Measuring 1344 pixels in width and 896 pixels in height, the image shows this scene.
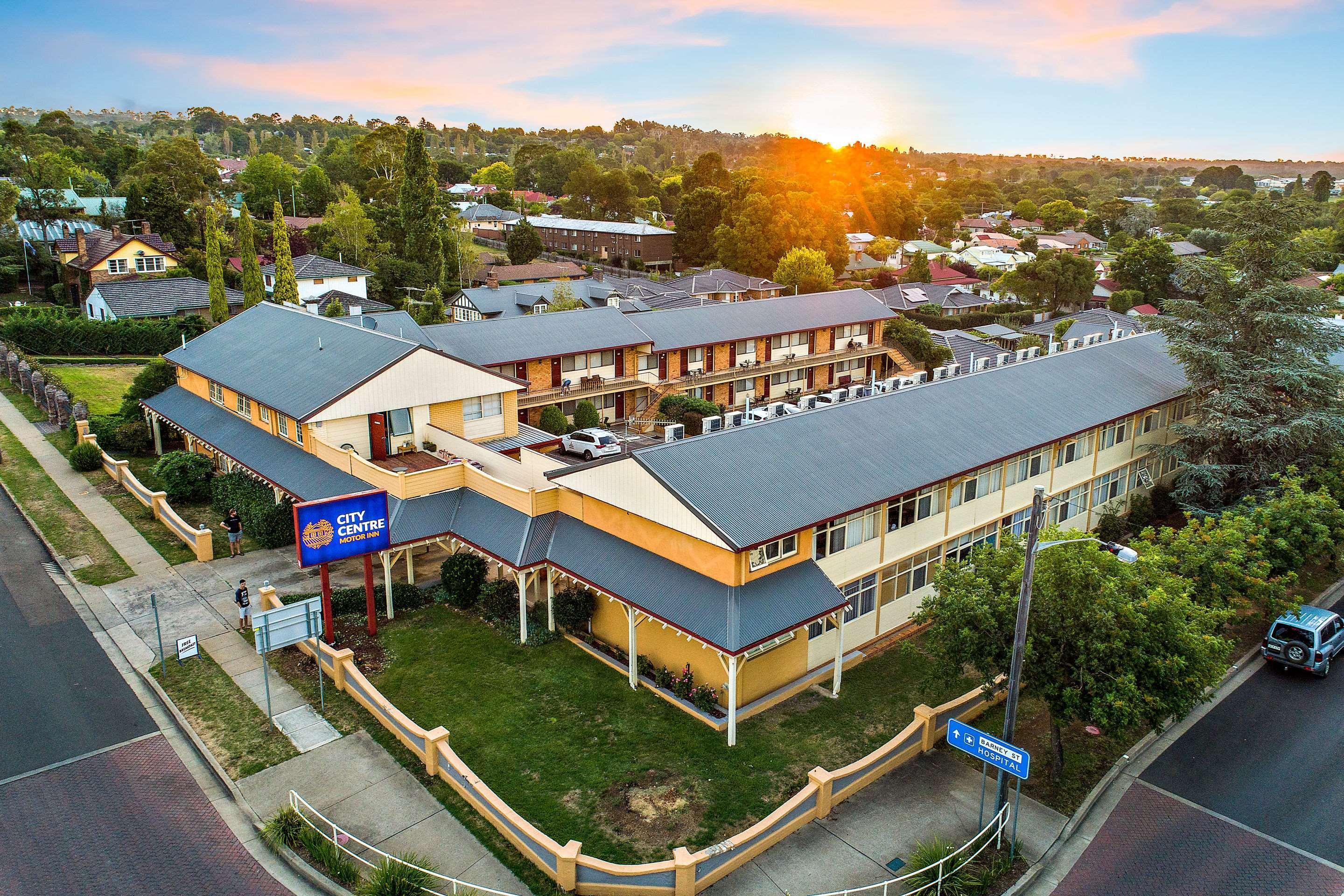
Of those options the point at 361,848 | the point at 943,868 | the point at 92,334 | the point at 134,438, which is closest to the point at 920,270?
the point at 92,334

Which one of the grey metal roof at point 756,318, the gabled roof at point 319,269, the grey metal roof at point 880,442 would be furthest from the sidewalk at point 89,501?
the grey metal roof at point 756,318

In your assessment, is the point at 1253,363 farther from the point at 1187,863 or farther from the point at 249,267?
the point at 249,267

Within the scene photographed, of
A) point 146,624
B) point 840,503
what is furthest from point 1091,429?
point 146,624

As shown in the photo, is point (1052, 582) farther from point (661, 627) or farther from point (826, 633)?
point (661, 627)

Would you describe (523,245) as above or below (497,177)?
below

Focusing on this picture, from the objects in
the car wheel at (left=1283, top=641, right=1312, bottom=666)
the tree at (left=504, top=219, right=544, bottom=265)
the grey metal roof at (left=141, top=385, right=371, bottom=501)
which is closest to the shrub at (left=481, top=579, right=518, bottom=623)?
the grey metal roof at (left=141, top=385, right=371, bottom=501)

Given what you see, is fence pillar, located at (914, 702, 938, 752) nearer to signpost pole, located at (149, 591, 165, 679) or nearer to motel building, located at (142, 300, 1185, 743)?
motel building, located at (142, 300, 1185, 743)

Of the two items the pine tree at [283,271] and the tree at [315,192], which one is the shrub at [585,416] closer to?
the pine tree at [283,271]
